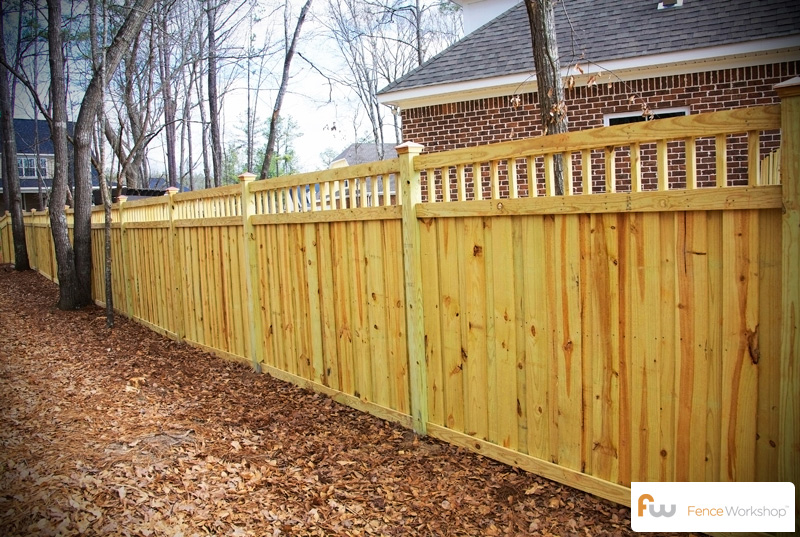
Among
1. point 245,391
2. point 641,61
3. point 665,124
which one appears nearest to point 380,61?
point 641,61

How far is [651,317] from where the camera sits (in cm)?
259

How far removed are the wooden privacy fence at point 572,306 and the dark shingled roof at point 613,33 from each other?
4896 mm

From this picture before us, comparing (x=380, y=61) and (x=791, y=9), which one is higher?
(x=380, y=61)

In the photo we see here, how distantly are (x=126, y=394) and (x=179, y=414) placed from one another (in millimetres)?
703

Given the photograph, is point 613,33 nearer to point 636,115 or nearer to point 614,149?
point 636,115

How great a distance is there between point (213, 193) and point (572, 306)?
4.12 metres

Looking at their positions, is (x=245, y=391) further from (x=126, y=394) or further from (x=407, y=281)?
(x=407, y=281)

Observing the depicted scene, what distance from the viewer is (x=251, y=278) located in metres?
5.42

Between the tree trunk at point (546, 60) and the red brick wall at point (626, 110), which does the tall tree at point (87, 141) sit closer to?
the red brick wall at point (626, 110)

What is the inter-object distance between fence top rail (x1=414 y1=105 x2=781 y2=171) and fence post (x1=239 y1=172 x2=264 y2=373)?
8.16ft

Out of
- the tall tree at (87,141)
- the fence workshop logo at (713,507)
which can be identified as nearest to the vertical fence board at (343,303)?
the fence workshop logo at (713,507)

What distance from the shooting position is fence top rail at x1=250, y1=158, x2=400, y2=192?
3.80 meters

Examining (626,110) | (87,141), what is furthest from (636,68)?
(87,141)

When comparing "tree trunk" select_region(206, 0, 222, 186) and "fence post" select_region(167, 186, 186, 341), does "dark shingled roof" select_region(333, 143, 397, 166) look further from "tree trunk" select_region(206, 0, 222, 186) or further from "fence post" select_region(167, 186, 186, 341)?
"fence post" select_region(167, 186, 186, 341)
